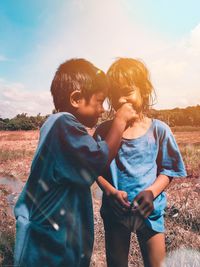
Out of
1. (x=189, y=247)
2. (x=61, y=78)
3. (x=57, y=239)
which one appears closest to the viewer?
(x=57, y=239)

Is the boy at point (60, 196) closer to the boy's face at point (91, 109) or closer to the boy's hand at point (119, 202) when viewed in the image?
the boy's face at point (91, 109)

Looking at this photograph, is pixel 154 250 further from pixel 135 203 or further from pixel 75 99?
pixel 75 99

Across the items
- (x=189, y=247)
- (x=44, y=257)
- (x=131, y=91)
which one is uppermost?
(x=131, y=91)

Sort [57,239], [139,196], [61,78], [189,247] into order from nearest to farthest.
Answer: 1. [57,239]
2. [61,78]
3. [139,196]
4. [189,247]

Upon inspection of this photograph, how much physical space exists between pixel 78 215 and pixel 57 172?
0.67 feet

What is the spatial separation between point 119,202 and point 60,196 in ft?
1.29

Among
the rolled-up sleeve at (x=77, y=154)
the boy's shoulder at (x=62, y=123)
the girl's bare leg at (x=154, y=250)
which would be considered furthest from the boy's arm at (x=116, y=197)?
the boy's shoulder at (x=62, y=123)

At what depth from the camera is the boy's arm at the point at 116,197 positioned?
1533mm

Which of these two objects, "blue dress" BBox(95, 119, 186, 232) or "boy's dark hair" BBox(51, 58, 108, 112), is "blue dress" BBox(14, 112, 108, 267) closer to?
"boy's dark hair" BBox(51, 58, 108, 112)

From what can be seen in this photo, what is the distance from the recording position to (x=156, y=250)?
164 centimetres

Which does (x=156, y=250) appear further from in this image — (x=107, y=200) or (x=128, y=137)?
(x=128, y=137)

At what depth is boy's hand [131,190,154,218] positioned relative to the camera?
4.94ft

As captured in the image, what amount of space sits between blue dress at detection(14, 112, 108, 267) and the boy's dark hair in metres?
0.13

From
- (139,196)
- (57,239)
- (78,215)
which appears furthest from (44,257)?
(139,196)
